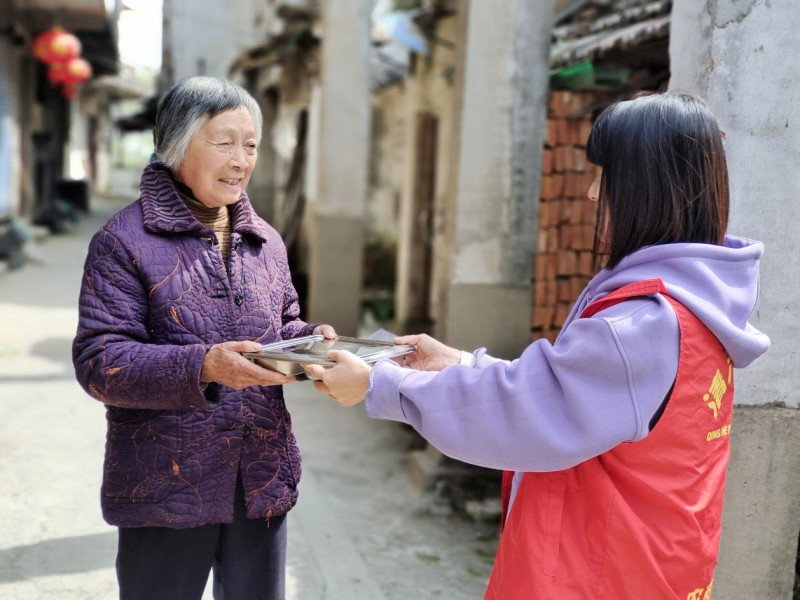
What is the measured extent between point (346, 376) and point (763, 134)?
5.01ft

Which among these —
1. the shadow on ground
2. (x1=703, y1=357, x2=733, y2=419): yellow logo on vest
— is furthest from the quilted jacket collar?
the shadow on ground

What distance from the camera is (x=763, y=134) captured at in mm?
2461

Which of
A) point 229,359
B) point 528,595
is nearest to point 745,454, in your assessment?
point 528,595

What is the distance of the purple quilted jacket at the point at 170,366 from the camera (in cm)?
194

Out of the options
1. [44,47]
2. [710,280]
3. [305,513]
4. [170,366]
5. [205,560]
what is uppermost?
[44,47]

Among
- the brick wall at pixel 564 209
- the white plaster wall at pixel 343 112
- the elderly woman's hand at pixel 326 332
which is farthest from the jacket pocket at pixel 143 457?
the white plaster wall at pixel 343 112

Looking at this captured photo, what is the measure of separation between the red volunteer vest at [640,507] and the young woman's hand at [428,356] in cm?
48

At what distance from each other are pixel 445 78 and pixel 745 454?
7062 mm

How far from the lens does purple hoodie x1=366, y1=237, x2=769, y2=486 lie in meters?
1.50

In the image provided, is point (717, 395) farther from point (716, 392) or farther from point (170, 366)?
point (170, 366)

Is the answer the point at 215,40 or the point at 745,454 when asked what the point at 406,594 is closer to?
the point at 745,454

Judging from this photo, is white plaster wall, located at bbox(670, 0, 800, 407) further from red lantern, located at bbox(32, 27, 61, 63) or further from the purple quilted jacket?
red lantern, located at bbox(32, 27, 61, 63)

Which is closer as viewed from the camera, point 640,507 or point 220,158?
point 640,507

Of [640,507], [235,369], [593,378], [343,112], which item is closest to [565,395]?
[593,378]
